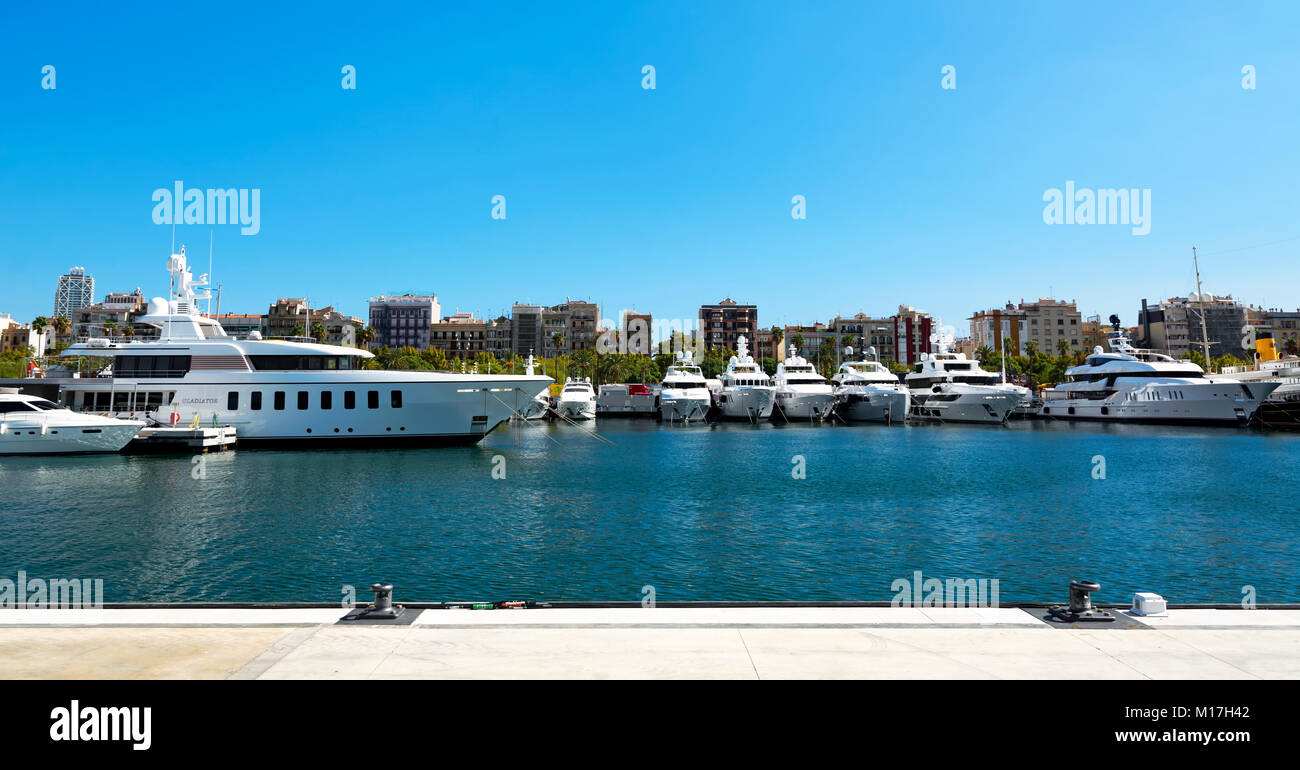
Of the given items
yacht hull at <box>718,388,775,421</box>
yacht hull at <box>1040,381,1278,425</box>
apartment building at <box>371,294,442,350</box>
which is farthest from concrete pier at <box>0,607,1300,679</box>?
apartment building at <box>371,294,442,350</box>

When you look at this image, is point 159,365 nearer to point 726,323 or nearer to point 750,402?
point 750,402

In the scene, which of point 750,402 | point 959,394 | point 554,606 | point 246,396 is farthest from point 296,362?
point 959,394

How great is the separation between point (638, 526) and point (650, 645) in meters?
15.7

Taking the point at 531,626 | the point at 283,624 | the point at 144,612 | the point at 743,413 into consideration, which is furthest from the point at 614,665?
the point at 743,413

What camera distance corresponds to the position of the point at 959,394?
79.6m

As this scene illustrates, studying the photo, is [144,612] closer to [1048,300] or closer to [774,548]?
[774,548]

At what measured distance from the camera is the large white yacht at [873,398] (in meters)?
81.2

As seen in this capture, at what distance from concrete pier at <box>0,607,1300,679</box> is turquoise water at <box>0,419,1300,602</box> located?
270 inches

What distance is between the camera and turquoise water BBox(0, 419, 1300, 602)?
51.4ft

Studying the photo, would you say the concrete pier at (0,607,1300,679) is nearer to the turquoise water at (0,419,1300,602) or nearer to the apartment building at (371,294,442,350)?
the turquoise water at (0,419,1300,602)

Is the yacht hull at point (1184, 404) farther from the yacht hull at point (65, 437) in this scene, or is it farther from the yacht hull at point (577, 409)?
the yacht hull at point (65, 437)

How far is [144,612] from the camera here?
7.80 metres

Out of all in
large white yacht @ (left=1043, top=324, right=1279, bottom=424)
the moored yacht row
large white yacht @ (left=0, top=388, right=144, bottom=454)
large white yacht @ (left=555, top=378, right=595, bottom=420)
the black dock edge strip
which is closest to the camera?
the black dock edge strip
